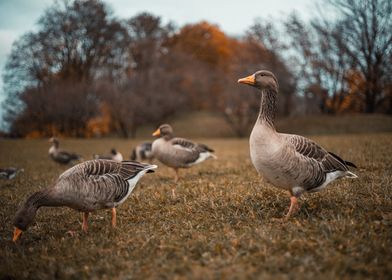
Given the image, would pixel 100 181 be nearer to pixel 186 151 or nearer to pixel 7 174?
pixel 186 151

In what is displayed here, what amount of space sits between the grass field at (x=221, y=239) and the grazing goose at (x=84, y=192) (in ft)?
1.39

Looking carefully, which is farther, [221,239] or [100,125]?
[100,125]

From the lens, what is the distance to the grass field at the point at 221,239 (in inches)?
142

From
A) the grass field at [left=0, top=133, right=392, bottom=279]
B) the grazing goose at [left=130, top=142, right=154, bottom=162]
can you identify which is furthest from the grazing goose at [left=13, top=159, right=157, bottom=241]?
the grazing goose at [left=130, top=142, right=154, bottom=162]

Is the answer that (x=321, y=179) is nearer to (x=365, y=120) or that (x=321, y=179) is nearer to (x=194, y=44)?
(x=365, y=120)

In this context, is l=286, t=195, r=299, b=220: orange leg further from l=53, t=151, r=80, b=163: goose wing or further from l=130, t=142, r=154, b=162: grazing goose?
l=53, t=151, r=80, b=163: goose wing

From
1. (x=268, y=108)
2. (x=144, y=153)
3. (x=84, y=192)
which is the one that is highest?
(x=268, y=108)

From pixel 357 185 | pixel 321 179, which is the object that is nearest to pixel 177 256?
pixel 321 179

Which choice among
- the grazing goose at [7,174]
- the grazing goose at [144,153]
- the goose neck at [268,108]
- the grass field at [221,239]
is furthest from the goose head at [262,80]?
the grazing goose at [144,153]

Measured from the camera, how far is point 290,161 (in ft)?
16.0

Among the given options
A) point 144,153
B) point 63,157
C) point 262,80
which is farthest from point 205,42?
point 262,80

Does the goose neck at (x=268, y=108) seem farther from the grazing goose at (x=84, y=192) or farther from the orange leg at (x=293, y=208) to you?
the grazing goose at (x=84, y=192)

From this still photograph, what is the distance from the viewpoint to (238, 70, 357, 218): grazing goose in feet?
16.0

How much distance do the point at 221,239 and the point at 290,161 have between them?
155cm
